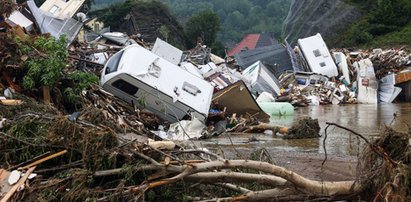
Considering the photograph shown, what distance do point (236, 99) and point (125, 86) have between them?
334cm

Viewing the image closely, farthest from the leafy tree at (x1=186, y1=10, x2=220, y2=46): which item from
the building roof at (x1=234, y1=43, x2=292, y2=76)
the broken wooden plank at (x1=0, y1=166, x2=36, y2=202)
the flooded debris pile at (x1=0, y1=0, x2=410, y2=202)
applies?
the broken wooden plank at (x1=0, y1=166, x2=36, y2=202)

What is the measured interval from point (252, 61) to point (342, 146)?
1833 centimetres

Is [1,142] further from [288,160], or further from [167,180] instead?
[288,160]

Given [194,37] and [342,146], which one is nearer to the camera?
[342,146]

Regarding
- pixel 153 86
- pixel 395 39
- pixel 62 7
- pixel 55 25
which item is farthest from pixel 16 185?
pixel 395 39

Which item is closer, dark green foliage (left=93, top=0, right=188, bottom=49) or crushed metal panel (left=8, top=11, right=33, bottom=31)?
crushed metal panel (left=8, top=11, right=33, bottom=31)

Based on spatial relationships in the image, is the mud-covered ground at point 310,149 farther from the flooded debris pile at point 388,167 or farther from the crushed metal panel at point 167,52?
the crushed metal panel at point 167,52

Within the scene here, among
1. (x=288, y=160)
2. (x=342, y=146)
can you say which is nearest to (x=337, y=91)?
(x=342, y=146)

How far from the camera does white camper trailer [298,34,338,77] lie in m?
28.1

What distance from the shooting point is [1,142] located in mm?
6094

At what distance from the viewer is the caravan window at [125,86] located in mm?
13141

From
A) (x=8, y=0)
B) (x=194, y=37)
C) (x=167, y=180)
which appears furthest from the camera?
(x=194, y=37)

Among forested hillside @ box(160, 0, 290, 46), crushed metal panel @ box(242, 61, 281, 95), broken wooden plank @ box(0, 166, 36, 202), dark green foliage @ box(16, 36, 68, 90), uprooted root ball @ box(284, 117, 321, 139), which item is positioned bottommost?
broken wooden plank @ box(0, 166, 36, 202)

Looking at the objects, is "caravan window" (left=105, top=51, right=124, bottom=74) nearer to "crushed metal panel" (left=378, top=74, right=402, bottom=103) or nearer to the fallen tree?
the fallen tree
